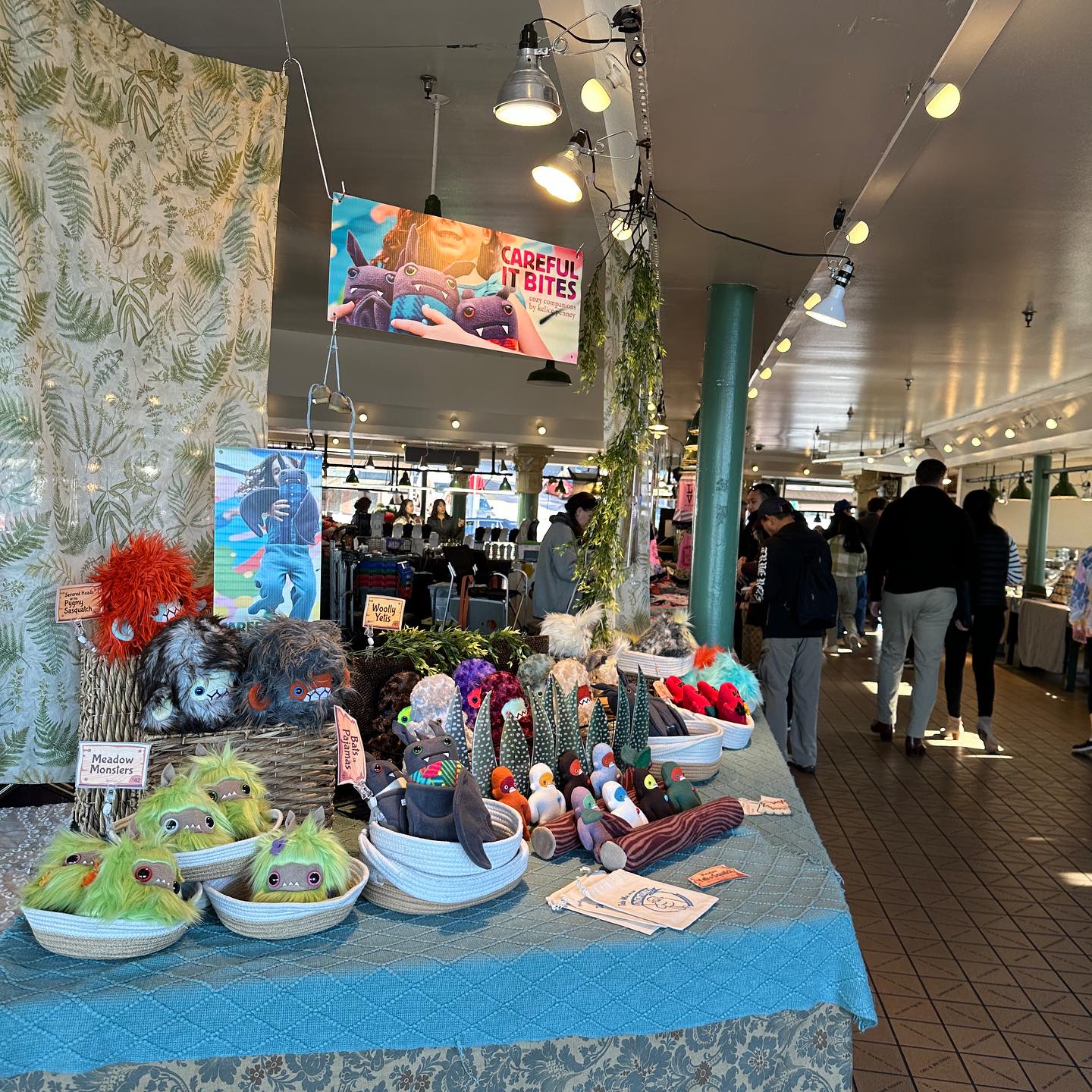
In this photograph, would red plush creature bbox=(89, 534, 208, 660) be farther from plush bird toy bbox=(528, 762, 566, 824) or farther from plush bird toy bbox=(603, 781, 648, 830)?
plush bird toy bbox=(603, 781, 648, 830)

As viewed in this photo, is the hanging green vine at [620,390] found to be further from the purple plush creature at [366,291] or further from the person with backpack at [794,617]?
the purple plush creature at [366,291]

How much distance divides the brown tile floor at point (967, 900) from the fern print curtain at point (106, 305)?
8.99 feet

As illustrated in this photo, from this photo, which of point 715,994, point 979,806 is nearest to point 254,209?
point 715,994

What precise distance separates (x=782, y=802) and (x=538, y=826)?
2.58 ft

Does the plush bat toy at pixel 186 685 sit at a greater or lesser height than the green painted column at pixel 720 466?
lesser

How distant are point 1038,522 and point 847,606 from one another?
4062 millimetres

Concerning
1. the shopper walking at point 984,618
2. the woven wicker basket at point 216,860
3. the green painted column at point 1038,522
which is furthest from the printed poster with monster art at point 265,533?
the green painted column at point 1038,522

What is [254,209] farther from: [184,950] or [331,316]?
[184,950]

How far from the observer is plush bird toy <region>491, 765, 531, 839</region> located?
86.4 inches

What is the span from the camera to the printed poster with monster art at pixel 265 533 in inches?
99.8

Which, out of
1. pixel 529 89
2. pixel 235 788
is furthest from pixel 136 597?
pixel 529 89

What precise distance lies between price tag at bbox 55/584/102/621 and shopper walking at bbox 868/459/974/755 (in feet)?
16.4

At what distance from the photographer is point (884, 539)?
6141 mm

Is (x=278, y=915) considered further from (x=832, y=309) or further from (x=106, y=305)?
(x=832, y=309)
